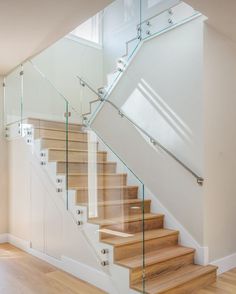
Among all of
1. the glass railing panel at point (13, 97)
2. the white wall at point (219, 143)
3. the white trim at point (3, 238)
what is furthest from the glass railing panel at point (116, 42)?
the white trim at point (3, 238)

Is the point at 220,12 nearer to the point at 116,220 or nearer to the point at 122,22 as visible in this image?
the point at 116,220

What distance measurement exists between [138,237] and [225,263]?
48.0 inches

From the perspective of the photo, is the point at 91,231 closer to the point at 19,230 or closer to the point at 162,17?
the point at 19,230

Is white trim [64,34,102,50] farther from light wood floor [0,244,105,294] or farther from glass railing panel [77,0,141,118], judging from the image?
light wood floor [0,244,105,294]

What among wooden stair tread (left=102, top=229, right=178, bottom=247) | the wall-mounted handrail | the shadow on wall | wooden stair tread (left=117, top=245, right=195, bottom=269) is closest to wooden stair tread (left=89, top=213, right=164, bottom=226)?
wooden stair tread (left=102, top=229, right=178, bottom=247)

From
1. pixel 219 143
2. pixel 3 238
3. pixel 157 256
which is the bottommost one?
pixel 3 238

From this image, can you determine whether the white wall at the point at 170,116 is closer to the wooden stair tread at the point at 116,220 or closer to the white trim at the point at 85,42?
the wooden stair tread at the point at 116,220

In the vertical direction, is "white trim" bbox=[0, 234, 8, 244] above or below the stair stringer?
below

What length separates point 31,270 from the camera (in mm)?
3623

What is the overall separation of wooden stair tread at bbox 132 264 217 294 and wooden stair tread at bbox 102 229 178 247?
1.33 ft

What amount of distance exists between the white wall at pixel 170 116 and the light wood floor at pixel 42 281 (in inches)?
21.8

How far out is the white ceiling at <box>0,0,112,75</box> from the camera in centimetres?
289

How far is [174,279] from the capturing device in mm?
2951

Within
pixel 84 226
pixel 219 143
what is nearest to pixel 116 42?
A: pixel 219 143
